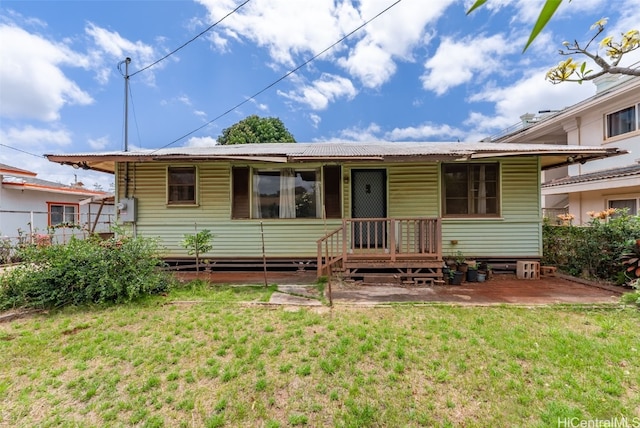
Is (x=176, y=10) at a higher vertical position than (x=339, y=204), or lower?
higher

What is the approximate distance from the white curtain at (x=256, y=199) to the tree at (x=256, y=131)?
13606 mm

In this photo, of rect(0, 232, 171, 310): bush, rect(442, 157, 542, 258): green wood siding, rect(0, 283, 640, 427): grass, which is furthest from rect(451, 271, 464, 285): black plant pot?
rect(0, 232, 171, 310): bush

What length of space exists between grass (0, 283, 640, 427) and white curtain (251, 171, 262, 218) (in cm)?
336

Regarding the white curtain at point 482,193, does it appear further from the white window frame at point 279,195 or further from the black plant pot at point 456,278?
the white window frame at point 279,195

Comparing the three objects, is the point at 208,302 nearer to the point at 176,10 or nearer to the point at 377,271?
the point at 377,271

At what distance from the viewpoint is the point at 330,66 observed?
15344 millimetres

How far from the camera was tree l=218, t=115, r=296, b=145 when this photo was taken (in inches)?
803

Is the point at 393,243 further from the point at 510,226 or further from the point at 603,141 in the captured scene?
the point at 603,141

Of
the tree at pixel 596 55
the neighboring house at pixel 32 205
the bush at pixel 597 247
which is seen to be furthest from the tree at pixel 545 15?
the neighboring house at pixel 32 205

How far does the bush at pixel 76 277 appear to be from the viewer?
4688 mm

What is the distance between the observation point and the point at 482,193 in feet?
23.6

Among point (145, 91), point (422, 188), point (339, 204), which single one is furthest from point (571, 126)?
point (145, 91)

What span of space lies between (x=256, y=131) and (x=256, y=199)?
14.6 m

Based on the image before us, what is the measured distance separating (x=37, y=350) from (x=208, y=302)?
205 cm
